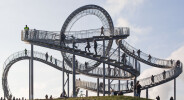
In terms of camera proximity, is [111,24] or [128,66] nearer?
[128,66]

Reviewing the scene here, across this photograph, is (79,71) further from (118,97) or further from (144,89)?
(118,97)

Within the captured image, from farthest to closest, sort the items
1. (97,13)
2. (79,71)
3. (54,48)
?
(97,13), (79,71), (54,48)

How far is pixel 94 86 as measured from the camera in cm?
A: 6688

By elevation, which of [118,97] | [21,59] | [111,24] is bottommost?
[118,97]

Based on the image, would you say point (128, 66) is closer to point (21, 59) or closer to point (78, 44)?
point (78, 44)

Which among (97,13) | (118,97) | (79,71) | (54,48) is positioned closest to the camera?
(118,97)

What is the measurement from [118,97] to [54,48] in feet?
45.8

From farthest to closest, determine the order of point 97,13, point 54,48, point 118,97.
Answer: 1. point 97,13
2. point 54,48
3. point 118,97

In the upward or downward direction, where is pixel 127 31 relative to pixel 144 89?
upward

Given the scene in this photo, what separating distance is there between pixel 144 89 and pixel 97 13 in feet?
44.9

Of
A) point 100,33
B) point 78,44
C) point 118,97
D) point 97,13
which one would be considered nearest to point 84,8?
point 97,13

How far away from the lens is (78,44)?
54719 mm

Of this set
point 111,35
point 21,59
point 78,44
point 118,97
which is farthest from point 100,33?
point 118,97

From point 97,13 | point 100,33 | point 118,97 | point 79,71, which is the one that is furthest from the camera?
point 97,13
